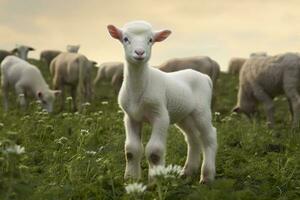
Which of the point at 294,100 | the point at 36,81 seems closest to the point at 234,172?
the point at 294,100

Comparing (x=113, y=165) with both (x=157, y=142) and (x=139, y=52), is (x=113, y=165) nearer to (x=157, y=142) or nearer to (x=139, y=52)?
(x=157, y=142)

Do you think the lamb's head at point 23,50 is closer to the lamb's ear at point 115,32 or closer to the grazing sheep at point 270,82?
the grazing sheep at point 270,82

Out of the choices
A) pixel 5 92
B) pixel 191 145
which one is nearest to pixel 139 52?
pixel 191 145

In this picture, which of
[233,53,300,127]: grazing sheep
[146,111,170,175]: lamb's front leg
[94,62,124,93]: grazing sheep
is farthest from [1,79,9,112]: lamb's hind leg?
[146,111,170,175]: lamb's front leg

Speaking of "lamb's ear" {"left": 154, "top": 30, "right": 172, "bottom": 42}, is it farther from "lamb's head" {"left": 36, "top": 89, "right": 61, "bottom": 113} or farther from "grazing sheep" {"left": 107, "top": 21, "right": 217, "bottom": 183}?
"lamb's head" {"left": 36, "top": 89, "right": 61, "bottom": 113}

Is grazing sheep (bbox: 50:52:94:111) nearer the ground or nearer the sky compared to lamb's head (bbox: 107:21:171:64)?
nearer the ground

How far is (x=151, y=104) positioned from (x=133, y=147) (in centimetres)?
52

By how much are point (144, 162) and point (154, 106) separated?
2026mm

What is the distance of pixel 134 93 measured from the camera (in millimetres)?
6684

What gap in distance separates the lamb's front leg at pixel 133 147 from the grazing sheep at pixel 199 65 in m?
12.0

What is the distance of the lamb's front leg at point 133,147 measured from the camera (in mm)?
6730

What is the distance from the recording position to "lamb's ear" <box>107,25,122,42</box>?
21.8ft

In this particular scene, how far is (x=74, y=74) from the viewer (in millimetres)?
20453

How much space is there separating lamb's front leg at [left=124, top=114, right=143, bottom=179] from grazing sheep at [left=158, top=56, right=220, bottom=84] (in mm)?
12018
